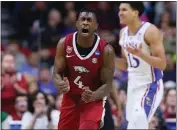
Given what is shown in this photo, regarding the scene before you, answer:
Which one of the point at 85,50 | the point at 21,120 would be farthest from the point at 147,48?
the point at 21,120

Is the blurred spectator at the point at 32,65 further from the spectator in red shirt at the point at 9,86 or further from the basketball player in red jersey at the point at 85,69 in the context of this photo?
the basketball player in red jersey at the point at 85,69

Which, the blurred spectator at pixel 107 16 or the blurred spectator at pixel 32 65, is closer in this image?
the blurred spectator at pixel 32 65

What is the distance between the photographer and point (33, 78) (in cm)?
1192

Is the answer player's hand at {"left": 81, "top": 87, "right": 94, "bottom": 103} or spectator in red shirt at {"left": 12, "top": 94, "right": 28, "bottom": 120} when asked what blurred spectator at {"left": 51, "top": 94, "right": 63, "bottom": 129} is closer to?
spectator in red shirt at {"left": 12, "top": 94, "right": 28, "bottom": 120}

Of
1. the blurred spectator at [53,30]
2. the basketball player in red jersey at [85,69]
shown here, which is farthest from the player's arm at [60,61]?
the blurred spectator at [53,30]

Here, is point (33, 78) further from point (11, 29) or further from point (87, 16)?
point (87, 16)

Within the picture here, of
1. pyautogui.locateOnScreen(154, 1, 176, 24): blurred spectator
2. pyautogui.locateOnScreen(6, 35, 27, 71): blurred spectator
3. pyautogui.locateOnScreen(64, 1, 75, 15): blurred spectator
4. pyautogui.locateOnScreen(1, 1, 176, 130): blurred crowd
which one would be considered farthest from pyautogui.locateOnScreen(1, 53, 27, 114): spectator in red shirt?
pyautogui.locateOnScreen(154, 1, 176, 24): blurred spectator

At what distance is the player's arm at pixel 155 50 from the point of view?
8297 mm

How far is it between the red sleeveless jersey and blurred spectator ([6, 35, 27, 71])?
535 cm

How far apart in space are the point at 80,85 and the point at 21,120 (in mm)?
3315

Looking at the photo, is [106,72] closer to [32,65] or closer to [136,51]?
[136,51]

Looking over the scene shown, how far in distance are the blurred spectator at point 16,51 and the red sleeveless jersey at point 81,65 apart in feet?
17.6

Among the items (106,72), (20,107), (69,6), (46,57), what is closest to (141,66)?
(106,72)

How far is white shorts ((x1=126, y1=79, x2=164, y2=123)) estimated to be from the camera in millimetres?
8547
